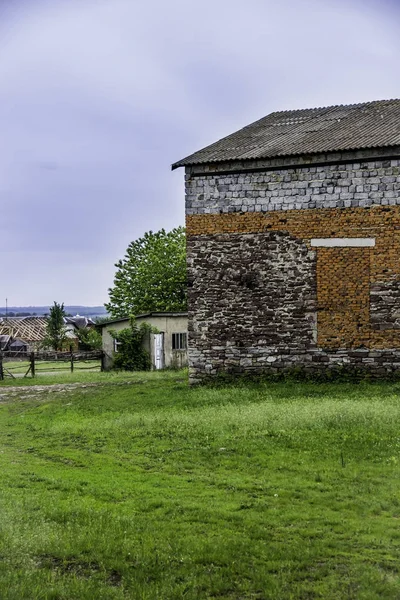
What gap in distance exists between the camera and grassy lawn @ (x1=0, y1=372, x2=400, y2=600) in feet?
19.8

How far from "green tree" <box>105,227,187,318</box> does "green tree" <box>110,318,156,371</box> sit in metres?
14.0

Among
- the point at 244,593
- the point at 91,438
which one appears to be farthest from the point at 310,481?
the point at 91,438

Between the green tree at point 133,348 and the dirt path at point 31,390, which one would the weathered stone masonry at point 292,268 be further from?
the green tree at point 133,348

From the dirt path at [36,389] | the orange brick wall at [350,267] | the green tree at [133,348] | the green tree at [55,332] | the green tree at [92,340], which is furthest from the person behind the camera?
the green tree at [55,332]

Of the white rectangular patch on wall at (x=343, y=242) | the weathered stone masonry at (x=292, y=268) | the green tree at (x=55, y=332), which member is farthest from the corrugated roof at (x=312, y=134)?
the green tree at (x=55, y=332)

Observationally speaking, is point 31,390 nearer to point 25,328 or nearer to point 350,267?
point 350,267

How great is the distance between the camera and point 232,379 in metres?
18.2

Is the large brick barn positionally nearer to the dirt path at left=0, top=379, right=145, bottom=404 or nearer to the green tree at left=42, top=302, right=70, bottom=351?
the dirt path at left=0, top=379, right=145, bottom=404

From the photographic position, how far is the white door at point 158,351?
3072 cm

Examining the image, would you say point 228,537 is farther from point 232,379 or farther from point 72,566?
point 232,379

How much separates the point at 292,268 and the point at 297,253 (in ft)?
1.29

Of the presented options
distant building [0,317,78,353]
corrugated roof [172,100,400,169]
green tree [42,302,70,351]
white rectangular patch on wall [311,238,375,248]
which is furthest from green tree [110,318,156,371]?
distant building [0,317,78,353]

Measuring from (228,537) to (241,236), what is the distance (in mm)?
11951

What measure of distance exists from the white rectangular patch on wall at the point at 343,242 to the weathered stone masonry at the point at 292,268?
0.09 meters
